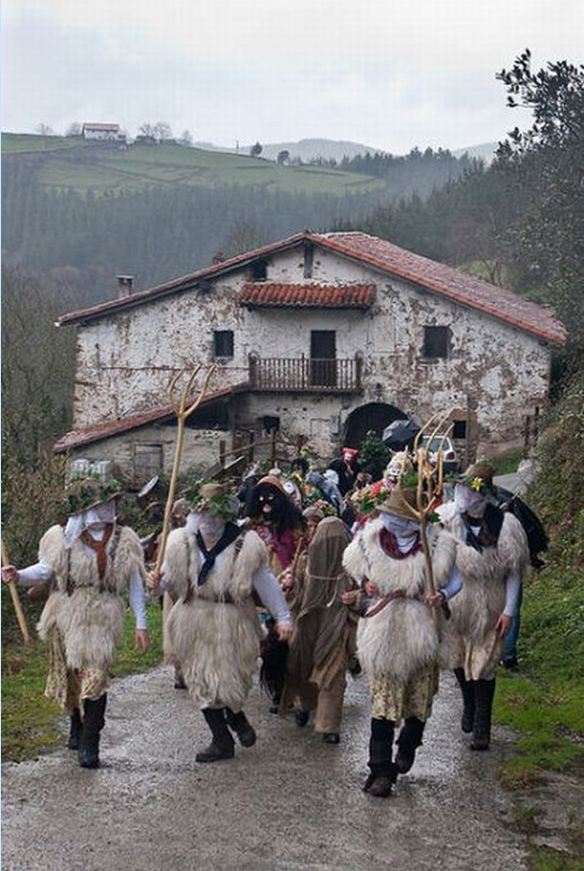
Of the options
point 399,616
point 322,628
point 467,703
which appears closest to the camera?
point 399,616

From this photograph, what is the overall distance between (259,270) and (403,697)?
96.6 ft

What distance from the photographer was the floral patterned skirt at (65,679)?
25.1ft

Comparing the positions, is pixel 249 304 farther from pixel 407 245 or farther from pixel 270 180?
pixel 270 180

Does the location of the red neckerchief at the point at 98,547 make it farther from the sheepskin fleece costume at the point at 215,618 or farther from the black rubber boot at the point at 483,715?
the black rubber boot at the point at 483,715

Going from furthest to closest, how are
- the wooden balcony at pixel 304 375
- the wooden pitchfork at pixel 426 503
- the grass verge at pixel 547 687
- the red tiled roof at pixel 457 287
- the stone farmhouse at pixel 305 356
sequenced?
the wooden balcony at pixel 304 375
the stone farmhouse at pixel 305 356
the red tiled roof at pixel 457 287
the grass verge at pixel 547 687
the wooden pitchfork at pixel 426 503

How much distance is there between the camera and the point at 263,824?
6730 millimetres

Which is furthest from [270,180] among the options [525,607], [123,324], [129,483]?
[525,607]

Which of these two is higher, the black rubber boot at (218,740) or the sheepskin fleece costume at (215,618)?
the sheepskin fleece costume at (215,618)

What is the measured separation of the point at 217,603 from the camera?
7859 millimetres

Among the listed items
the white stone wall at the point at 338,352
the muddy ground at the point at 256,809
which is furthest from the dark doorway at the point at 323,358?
the muddy ground at the point at 256,809

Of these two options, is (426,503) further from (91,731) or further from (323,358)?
(323,358)

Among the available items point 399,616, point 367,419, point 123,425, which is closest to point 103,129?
point 399,616

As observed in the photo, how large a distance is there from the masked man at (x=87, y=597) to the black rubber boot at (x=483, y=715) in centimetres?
218

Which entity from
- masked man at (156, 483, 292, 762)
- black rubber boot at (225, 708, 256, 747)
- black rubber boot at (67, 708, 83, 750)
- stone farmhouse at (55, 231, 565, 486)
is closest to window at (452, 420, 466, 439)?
stone farmhouse at (55, 231, 565, 486)
